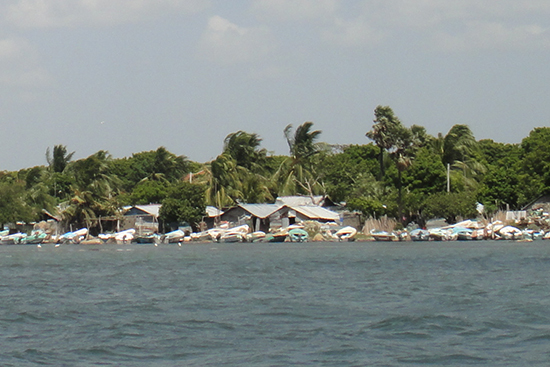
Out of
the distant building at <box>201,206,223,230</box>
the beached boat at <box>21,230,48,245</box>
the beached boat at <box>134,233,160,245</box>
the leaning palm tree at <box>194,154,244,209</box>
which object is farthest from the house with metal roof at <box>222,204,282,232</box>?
the beached boat at <box>21,230,48,245</box>

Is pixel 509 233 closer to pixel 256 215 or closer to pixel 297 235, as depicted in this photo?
pixel 297 235

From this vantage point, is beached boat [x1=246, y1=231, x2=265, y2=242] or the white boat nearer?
beached boat [x1=246, y1=231, x2=265, y2=242]

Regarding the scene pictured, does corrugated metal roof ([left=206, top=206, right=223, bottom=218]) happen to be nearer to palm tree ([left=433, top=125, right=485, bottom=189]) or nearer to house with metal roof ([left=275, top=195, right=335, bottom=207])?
house with metal roof ([left=275, top=195, right=335, bottom=207])

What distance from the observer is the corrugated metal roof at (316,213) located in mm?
57656

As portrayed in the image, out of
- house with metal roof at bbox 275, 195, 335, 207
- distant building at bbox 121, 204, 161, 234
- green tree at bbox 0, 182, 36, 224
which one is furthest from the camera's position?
house with metal roof at bbox 275, 195, 335, 207

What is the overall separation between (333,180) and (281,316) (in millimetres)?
50400

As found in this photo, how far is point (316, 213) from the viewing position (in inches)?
2287

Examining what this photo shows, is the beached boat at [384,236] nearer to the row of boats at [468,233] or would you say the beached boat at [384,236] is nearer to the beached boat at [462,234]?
the row of boats at [468,233]

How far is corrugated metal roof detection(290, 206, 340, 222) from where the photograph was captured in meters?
57.7

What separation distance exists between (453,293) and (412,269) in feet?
24.6

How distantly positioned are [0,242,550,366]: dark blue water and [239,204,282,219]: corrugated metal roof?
30745 mm

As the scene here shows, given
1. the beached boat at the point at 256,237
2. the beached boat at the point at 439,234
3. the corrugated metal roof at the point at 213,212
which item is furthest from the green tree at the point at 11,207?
the beached boat at the point at 439,234

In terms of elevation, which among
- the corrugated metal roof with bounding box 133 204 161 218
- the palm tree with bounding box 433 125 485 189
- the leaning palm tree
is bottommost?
the corrugated metal roof with bounding box 133 204 161 218

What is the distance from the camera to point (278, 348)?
11.5 meters
